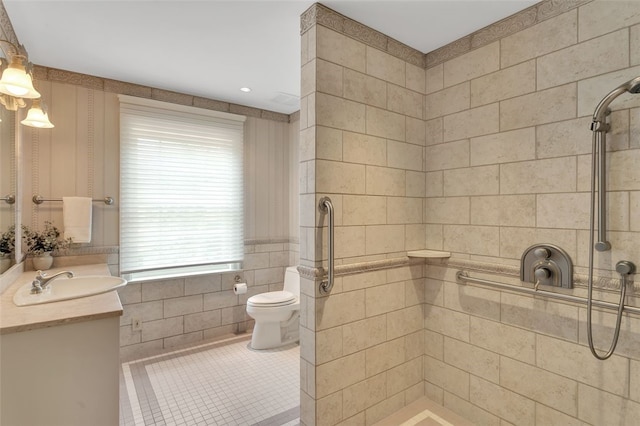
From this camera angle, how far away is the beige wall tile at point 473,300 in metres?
1.89

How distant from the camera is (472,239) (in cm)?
199

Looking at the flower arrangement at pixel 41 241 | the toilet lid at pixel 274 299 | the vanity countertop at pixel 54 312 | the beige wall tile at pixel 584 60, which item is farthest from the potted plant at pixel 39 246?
the beige wall tile at pixel 584 60

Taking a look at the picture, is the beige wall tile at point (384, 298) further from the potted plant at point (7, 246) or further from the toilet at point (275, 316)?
the potted plant at point (7, 246)

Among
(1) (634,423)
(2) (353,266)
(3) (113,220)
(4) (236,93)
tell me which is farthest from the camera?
(4) (236,93)

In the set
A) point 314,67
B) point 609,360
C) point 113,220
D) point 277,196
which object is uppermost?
point 314,67

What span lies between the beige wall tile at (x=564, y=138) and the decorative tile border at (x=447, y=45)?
582 millimetres

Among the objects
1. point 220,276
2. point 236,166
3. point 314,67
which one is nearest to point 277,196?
A: point 236,166

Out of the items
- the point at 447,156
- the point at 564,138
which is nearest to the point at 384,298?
the point at 447,156

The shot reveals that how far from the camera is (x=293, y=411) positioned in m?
2.08

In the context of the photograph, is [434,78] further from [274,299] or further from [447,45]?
[274,299]

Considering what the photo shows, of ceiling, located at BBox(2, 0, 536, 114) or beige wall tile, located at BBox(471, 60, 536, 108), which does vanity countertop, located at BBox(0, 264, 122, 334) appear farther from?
beige wall tile, located at BBox(471, 60, 536, 108)

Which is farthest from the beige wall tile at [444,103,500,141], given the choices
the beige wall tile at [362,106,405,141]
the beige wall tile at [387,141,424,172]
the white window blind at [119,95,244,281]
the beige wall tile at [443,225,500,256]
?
the white window blind at [119,95,244,281]

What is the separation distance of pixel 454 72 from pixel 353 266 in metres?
1.46

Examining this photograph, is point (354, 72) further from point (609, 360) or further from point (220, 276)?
point (220, 276)
